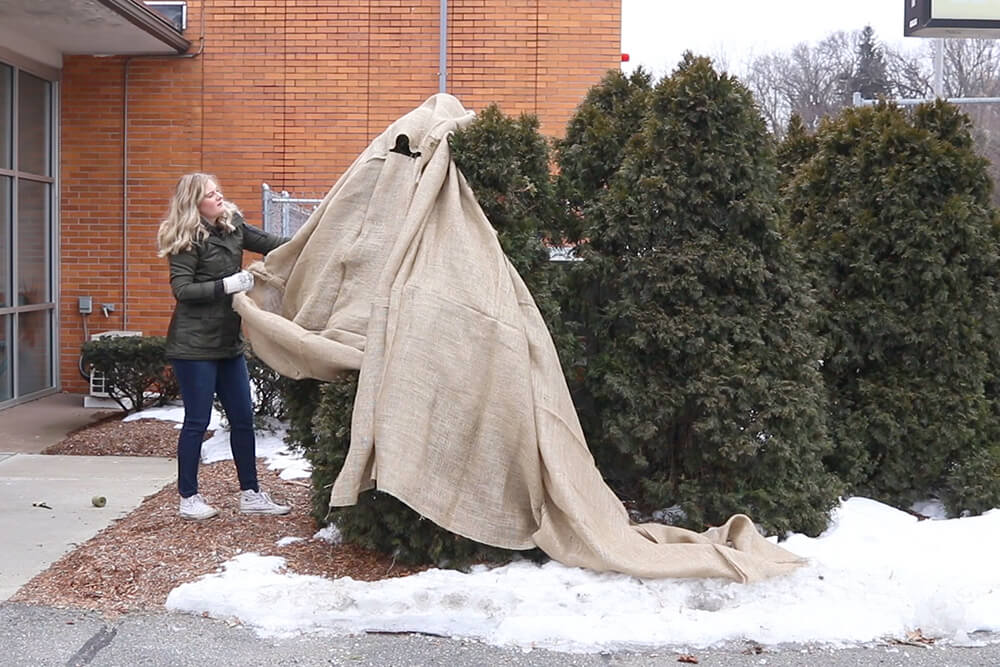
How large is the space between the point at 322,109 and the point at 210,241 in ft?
17.7

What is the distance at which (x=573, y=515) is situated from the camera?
16.2 feet

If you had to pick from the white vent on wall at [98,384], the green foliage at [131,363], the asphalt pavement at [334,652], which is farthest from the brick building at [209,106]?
the asphalt pavement at [334,652]

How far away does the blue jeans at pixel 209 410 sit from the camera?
589cm

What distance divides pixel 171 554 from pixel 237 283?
145 centimetres

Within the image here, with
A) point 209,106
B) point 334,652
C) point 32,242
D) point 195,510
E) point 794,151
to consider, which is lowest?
point 334,652

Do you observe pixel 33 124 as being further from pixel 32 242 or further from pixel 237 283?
pixel 237 283

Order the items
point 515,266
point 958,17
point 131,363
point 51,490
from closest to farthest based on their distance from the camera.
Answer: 1. point 515,266
2. point 51,490
3. point 958,17
4. point 131,363

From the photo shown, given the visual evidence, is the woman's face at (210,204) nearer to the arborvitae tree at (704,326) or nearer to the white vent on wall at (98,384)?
the arborvitae tree at (704,326)

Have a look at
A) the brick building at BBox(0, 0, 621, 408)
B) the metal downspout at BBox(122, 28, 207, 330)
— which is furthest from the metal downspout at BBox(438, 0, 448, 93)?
the metal downspout at BBox(122, 28, 207, 330)

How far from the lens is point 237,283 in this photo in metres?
5.73

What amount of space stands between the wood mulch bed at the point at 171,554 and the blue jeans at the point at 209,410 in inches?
10.9

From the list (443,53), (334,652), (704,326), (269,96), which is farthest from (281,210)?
(334,652)

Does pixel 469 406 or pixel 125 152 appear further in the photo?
pixel 125 152

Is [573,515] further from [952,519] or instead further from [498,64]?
[498,64]
